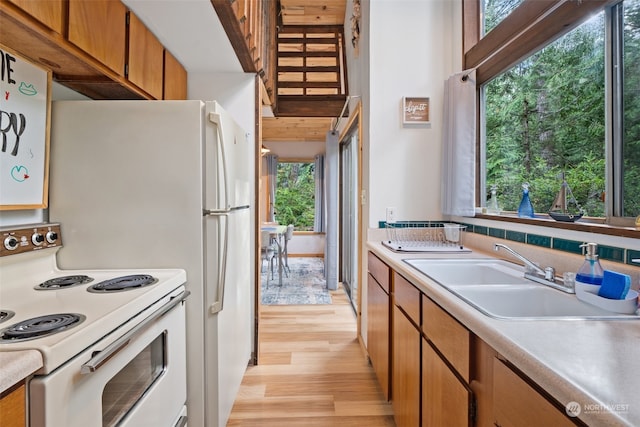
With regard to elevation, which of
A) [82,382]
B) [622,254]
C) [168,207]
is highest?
[168,207]

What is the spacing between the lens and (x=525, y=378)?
64 centimetres

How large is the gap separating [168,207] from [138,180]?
0.60ft

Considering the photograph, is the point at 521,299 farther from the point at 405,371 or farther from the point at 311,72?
the point at 311,72

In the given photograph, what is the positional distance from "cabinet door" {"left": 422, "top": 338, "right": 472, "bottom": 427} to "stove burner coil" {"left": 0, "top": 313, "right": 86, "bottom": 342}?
3.65 ft

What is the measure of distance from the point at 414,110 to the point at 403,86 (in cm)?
20

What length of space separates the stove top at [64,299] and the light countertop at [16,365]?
0.05 feet

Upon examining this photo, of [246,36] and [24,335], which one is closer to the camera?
[24,335]

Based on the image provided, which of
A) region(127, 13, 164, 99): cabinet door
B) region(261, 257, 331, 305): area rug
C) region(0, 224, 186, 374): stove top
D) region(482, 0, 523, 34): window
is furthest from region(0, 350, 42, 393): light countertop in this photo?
region(261, 257, 331, 305): area rug

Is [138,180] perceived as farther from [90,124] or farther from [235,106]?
[235,106]

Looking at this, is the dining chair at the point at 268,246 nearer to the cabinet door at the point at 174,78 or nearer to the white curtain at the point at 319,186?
the white curtain at the point at 319,186

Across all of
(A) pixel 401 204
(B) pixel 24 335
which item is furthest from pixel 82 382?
(A) pixel 401 204

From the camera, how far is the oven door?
2.27 ft

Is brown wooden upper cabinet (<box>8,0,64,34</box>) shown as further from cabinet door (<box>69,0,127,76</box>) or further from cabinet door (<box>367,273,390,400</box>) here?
cabinet door (<box>367,273,390,400</box>)
